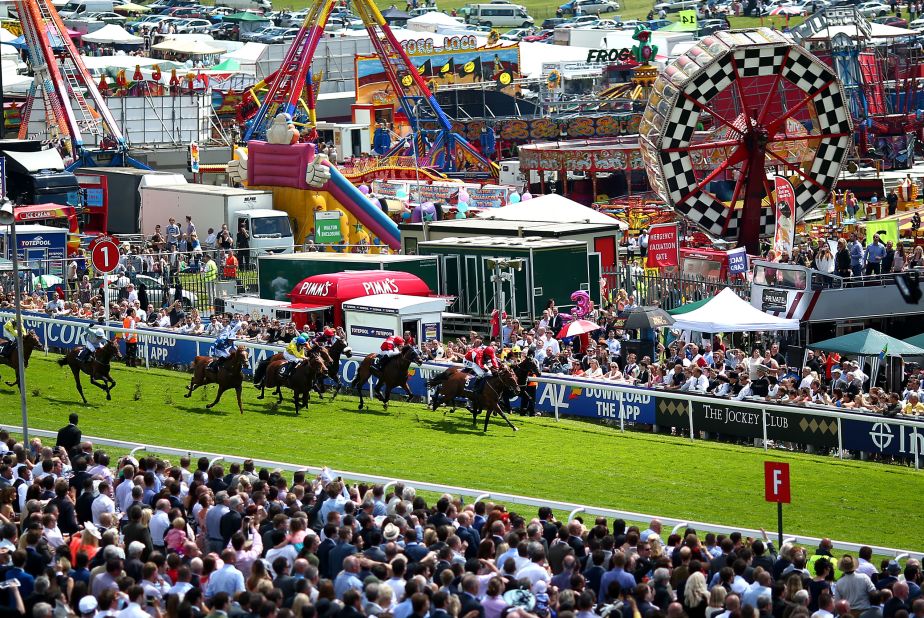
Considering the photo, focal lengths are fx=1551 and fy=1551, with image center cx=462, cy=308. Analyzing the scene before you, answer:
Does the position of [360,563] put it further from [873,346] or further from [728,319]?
[728,319]

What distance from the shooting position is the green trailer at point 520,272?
1273 inches

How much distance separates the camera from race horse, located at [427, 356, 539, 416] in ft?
80.3

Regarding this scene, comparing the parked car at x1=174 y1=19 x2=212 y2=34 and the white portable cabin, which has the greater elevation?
the parked car at x1=174 y1=19 x2=212 y2=34

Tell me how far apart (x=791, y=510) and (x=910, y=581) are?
6.53 m

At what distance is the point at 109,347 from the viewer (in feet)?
82.5

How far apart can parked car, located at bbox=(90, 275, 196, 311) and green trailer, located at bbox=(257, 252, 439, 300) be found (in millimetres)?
1691

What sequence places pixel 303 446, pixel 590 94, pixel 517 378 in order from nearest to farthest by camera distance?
pixel 303 446 → pixel 517 378 → pixel 590 94

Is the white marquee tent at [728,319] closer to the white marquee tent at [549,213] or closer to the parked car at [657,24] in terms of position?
the white marquee tent at [549,213]

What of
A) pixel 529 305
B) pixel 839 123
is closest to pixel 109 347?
pixel 529 305

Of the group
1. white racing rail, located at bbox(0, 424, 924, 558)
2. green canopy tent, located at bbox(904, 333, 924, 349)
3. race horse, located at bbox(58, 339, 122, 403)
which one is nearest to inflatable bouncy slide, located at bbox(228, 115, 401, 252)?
race horse, located at bbox(58, 339, 122, 403)

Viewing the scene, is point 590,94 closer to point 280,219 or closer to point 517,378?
point 280,219

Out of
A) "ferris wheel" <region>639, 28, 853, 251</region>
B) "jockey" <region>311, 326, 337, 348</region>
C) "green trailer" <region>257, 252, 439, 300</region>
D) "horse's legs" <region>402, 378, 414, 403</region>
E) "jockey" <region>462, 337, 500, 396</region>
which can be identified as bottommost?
"horse's legs" <region>402, 378, 414, 403</region>

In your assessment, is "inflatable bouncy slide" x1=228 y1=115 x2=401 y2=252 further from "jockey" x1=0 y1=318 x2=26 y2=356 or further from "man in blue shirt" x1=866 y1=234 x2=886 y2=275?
"man in blue shirt" x1=866 y1=234 x2=886 y2=275

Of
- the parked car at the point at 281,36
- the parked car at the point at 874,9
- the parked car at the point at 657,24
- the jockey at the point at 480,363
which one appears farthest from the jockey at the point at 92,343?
the parked car at the point at 874,9
